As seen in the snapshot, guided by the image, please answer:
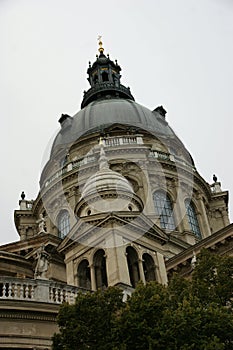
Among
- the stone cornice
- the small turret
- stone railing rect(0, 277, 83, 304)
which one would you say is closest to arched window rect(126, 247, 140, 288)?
the stone cornice

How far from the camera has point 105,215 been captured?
87.6ft

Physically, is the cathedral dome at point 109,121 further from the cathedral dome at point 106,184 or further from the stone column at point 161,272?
the stone column at point 161,272

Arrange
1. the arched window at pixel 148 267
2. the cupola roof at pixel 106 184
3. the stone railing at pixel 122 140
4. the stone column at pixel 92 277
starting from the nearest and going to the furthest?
the stone column at pixel 92 277 < the arched window at pixel 148 267 < the cupola roof at pixel 106 184 < the stone railing at pixel 122 140

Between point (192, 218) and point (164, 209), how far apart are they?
120 inches

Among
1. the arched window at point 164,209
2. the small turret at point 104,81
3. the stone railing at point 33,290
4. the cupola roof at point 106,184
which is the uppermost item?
the small turret at point 104,81

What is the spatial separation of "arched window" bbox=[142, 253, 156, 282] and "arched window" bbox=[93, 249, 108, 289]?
2076 mm

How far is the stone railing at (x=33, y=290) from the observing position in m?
17.2

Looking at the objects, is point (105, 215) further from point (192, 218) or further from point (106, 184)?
point (192, 218)

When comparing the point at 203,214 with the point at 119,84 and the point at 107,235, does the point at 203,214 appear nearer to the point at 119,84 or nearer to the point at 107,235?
the point at 107,235

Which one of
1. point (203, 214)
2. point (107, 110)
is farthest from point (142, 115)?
point (203, 214)

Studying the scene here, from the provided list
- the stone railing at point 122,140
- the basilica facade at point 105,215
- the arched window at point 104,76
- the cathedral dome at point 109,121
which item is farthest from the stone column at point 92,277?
the arched window at point 104,76

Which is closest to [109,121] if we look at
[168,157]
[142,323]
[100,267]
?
[168,157]

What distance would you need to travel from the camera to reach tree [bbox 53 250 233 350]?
1360 centimetres

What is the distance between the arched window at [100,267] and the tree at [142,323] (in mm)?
10310
